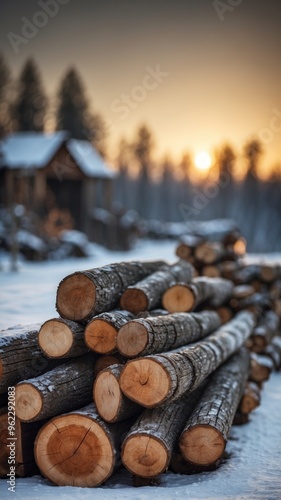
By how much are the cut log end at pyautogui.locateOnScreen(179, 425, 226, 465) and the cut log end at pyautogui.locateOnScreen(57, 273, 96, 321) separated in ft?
4.97

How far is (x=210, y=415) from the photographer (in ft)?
14.5

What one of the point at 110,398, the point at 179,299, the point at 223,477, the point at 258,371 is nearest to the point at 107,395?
the point at 110,398

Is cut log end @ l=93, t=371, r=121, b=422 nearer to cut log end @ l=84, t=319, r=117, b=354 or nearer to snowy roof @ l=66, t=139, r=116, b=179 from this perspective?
cut log end @ l=84, t=319, r=117, b=354

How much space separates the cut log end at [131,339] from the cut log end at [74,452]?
0.70 m

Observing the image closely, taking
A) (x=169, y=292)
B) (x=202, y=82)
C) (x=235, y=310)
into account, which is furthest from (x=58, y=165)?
(x=169, y=292)

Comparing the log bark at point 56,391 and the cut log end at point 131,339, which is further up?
the cut log end at point 131,339

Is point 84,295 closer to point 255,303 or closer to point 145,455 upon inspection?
A: point 145,455

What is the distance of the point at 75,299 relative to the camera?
4672 millimetres

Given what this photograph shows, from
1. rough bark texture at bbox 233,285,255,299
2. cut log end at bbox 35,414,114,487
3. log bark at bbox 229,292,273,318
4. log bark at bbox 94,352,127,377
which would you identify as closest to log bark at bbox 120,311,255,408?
cut log end at bbox 35,414,114,487

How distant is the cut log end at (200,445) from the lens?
4.19 meters

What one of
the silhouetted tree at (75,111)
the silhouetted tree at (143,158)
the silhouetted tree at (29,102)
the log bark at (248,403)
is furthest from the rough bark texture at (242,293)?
the silhouetted tree at (143,158)

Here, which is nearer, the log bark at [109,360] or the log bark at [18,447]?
the log bark at [18,447]

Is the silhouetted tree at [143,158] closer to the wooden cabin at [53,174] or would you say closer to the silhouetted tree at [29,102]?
the silhouetted tree at [29,102]

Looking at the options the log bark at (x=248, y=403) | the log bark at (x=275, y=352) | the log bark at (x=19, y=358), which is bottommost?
the log bark at (x=275, y=352)
